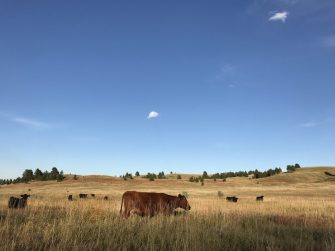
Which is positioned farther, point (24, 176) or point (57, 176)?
point (24, 176)

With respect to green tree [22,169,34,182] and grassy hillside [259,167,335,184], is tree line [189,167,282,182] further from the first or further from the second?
green tree [22,169,34,182]

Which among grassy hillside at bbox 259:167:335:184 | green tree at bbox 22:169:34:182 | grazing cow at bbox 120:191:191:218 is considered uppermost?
green tree at bbox 22:169:34:182

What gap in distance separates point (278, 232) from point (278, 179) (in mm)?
75748

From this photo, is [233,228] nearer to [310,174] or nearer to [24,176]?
[310,174]

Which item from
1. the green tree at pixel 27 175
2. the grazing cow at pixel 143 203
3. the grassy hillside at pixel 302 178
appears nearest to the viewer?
the grazing cow at pixel 143 203

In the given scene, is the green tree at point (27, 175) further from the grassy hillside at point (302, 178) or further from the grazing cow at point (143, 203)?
the grazing cow at point (143, 203)

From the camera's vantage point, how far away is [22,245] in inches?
229

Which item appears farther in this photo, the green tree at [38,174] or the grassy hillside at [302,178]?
the green tree at [38,174]

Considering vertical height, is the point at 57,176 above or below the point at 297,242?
above

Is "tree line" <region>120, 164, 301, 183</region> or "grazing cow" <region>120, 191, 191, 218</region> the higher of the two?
"tree line" <region>120, 164, 301, 183</region>

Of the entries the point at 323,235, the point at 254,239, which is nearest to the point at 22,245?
the point at 254,239

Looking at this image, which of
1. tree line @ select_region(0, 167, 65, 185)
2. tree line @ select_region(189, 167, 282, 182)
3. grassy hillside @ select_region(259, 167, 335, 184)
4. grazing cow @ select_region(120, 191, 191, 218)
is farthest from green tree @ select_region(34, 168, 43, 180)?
grazing cow @ select_region(120, 191, 191, 218)

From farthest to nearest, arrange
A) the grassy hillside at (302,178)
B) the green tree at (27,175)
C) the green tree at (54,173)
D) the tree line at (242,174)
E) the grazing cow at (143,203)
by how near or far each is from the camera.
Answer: the tree line at (242,174), the green tree at (27,175), the green tree at (54,173), the grassy hillside at (302,178), the grazing cow at (143,203)

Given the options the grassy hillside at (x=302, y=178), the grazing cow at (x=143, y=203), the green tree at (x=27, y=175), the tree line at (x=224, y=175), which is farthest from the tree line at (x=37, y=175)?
the grazing cow at (x=143, y=203)
